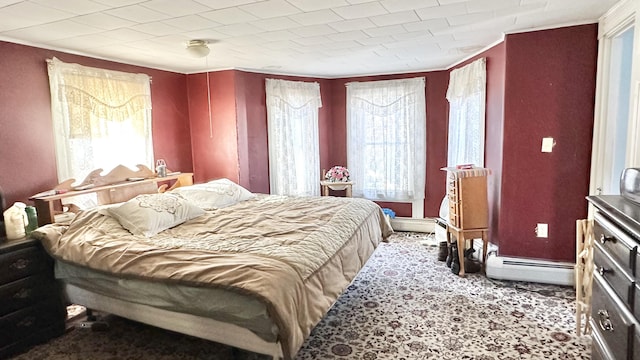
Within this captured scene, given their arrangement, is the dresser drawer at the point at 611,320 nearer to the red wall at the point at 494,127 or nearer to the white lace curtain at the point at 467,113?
Result: the red wall at the point at 494,127

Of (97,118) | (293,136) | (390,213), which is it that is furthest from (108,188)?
(390,213)

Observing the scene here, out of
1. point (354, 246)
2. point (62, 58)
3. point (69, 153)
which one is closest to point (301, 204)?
point (354, 246)

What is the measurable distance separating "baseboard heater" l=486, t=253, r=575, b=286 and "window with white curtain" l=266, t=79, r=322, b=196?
2.60 m

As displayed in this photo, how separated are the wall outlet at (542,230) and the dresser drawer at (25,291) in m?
3.84

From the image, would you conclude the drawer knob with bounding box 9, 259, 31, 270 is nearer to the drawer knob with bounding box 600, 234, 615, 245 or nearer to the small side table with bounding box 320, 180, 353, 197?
the drawer knob with bounding box 600, 234, 615, 245

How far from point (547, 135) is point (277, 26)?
2.40m

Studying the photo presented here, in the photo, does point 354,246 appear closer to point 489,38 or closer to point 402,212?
point 489,38

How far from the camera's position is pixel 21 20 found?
244 cm

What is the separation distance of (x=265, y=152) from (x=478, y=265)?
111 inches

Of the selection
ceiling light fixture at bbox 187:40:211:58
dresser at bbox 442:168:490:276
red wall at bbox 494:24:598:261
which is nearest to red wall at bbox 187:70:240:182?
ceiling light fixture at bbox 187:40:211:58

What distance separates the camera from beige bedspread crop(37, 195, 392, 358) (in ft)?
6.12

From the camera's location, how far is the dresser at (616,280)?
4.51 ft

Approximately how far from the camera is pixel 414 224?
523cm

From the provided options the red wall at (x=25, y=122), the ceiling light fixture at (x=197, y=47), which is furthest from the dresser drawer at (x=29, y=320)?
the ceiling light fixture at (x=197, y=47)
